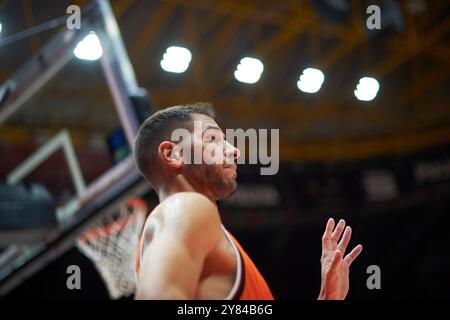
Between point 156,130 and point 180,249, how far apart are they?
0.39 m

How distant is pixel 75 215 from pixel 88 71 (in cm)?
489

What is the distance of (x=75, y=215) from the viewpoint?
181 inches

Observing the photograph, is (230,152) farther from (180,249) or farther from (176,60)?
(176,60)

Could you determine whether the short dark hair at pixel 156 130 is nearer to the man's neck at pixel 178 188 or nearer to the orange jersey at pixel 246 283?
the man's neck at pixel 178 188

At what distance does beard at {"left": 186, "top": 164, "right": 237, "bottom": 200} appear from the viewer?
1.75 metres

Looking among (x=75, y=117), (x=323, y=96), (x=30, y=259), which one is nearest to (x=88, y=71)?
(x=75, y=117)

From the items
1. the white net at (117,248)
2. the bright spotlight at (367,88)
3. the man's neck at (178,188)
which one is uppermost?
the bright spotlight at (367,88)

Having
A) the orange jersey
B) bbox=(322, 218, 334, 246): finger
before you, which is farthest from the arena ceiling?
the orange jersey

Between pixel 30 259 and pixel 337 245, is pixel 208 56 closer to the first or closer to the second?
pixel 30 259

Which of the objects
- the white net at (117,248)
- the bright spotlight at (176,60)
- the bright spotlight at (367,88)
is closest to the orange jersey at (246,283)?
the bright spotlight at (367,88)

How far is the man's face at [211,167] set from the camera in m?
1.75

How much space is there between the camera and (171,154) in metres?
1.75

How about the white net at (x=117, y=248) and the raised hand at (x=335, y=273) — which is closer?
the raised hand at (x=335, y=273)

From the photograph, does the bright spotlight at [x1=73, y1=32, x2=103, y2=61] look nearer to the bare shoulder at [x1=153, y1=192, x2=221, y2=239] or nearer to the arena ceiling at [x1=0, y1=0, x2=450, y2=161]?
the bare shoulder at [x1=153, y1=192, x2=221, y2=239]
